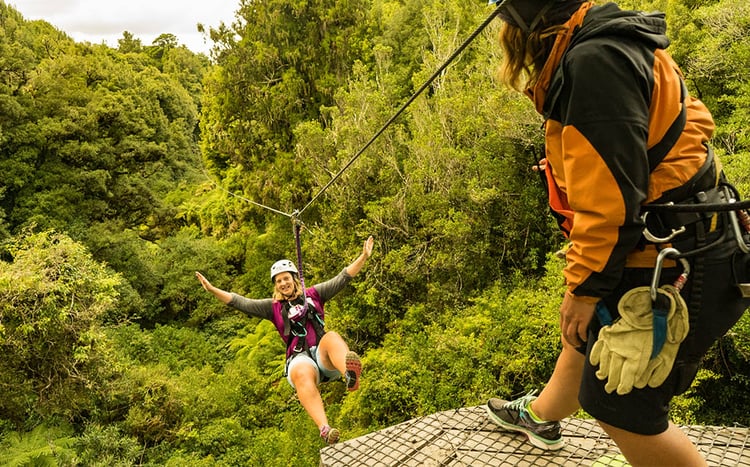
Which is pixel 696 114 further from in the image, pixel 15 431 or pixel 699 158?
pixel 15 431

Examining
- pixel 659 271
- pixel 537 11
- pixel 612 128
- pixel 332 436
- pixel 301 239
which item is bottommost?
pixel 332 436

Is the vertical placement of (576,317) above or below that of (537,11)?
below

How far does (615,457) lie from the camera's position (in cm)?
234

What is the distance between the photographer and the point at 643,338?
1.25 metres

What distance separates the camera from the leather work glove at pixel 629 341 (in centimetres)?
124

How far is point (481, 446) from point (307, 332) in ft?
5.83

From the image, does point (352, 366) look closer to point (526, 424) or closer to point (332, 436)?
point (332, 436)

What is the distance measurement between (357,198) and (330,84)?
434cm

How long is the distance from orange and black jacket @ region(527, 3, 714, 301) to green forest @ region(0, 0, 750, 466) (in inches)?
92.6

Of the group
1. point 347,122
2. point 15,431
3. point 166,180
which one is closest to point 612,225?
point 347,122

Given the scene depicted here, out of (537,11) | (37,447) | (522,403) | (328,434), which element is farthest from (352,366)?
(37,447)

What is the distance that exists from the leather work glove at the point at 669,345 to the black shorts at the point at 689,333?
0.04 m

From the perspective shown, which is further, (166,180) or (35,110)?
(166,180)

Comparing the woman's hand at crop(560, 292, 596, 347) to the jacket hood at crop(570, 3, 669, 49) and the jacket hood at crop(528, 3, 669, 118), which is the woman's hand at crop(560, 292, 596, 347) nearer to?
the jacket hood at crop(528, 3, 669, 118)
